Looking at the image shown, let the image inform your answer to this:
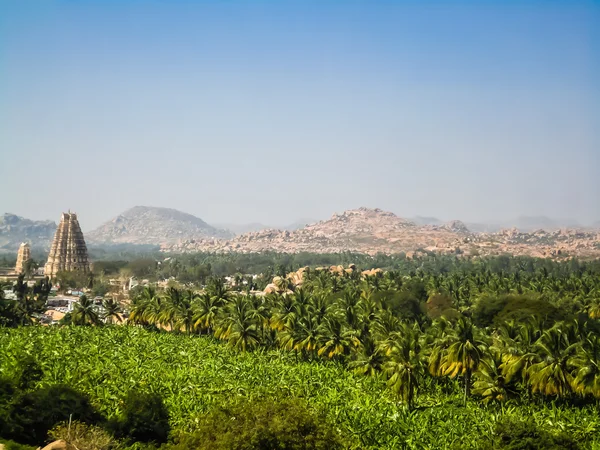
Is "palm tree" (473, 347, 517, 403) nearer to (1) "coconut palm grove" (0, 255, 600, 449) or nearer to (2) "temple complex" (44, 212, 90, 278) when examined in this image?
(1) "coconut palm grove" (0, 255, 600, 449)

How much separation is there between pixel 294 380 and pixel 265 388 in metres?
4.75

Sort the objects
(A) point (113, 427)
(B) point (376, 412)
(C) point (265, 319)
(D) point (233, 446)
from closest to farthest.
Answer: (D) point (233, 446) → (A) point (113, 427) → (B) point (376, 412) → (C) point (265, 319)

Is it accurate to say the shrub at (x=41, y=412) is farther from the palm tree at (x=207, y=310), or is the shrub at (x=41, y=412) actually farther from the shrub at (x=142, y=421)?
the palm tree at (x=207, y=310)

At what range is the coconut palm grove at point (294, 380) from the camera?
3606 cm

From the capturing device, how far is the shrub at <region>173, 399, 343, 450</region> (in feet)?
105

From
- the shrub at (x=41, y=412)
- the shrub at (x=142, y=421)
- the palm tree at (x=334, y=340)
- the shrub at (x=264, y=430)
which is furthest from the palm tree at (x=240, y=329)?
the shrub at (x=264, y=430)

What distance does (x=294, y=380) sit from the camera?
52.1m

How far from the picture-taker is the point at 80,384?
1864 inches

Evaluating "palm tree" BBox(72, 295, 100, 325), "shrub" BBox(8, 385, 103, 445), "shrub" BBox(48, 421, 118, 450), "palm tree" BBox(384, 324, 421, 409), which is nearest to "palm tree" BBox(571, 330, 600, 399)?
"palm tree" BBox(384, 324, 421, 409)

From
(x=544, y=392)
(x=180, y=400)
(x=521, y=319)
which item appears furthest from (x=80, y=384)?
(x=521, y=319)

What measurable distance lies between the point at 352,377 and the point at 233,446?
948 inches

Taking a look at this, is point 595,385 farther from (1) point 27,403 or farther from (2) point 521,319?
(1) point 27,403

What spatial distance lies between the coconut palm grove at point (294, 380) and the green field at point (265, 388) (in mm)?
151

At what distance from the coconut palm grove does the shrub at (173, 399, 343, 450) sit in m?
0.08
